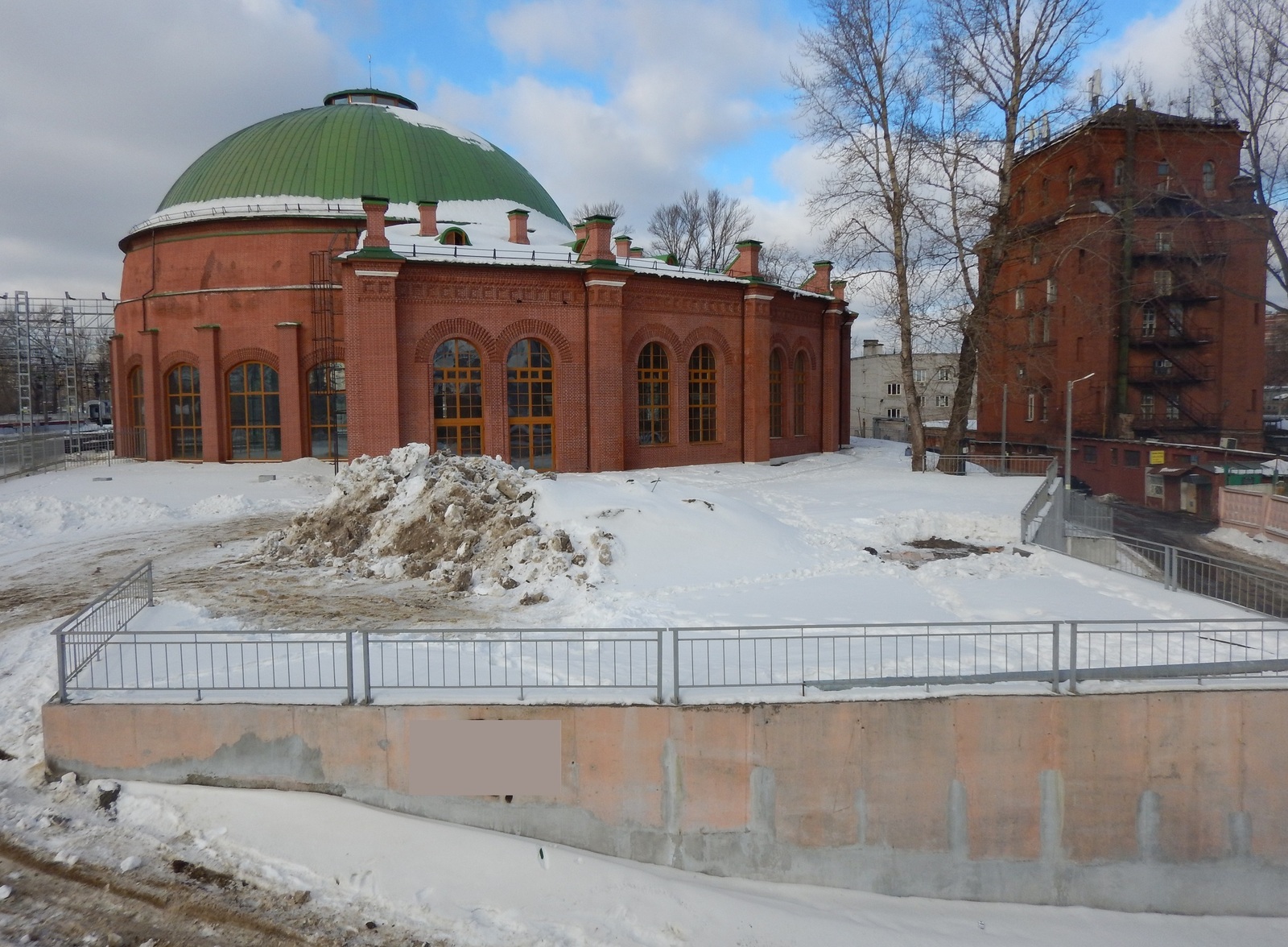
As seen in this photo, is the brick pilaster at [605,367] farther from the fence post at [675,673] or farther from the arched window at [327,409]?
the fence post at [675,673]

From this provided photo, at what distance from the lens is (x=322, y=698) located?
310 inches

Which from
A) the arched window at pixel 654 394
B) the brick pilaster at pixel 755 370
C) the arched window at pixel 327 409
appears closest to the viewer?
the arched window at pixel 654 394

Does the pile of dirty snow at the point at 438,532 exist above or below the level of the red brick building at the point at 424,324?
below

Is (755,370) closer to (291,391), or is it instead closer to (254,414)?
(291,391)

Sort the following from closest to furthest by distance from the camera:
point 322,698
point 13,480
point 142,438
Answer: point 322,698 → point 13,480 → point 142,438

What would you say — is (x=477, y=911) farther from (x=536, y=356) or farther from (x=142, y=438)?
(x=142, y=438)

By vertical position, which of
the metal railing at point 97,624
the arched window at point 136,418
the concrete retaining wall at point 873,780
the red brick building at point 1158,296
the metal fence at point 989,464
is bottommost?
the concrete retaining wall at point 873,780

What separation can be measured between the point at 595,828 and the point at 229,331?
2551 cm

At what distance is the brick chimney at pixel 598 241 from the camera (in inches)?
939

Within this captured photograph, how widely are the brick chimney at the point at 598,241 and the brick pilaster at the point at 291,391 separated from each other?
1053 centimetres

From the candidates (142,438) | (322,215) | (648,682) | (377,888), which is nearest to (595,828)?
(648,682)

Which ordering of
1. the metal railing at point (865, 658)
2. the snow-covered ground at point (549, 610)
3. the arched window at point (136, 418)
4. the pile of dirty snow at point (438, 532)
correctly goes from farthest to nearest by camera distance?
the arched window at point (136, 418) < the pile of dirty snow at point (438, 532) < the metal railing at point (865, 658) < the snow-covered ground at point (549, 610)

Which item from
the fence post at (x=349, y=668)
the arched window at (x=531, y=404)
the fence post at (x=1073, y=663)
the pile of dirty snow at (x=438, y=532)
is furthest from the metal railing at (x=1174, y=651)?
the arched window at (x=531, y=404)

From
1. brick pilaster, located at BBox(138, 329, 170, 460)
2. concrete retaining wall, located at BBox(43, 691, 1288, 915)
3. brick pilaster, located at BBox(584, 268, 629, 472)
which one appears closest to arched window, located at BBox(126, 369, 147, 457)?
brick pilaster, located at BBox(138, 329, 170, 460)
